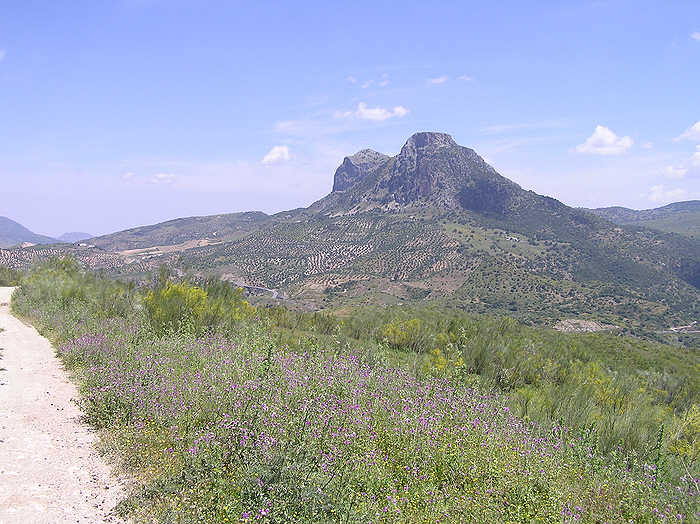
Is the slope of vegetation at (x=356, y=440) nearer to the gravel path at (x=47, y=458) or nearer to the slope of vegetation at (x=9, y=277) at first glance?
the gravel path at (x=47, y=458)

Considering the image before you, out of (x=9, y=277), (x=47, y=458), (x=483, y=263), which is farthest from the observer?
(x=483, y=263)

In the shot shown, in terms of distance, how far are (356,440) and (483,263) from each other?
11869cm

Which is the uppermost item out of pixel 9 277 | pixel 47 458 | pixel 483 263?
pixel 9 277

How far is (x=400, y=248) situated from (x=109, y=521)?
127909mm

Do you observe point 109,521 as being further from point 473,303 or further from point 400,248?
point 400,248

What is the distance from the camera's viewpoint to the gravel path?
3619mm

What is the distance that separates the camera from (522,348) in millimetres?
→ 11625

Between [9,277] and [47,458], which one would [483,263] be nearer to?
[9,277]

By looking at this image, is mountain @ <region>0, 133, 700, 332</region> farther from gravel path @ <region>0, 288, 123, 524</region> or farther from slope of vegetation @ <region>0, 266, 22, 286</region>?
gravel path @ <region>0, 288, 123, 524</region>

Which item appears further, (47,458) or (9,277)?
(9,277)

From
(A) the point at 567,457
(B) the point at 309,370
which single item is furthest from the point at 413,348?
(A) the point at 567,457

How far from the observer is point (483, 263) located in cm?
11688

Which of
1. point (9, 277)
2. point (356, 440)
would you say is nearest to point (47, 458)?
point (356, 440)

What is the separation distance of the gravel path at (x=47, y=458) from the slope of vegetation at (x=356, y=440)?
0.26 metres
